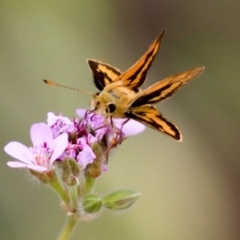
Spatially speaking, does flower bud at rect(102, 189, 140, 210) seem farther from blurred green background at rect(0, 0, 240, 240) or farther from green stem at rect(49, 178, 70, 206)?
blurred green background at rect(0, 0, 240, 240)

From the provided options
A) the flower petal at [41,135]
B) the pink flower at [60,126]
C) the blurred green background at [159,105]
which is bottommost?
the flower petal at [41,135]

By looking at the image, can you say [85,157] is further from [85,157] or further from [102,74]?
[102,74]

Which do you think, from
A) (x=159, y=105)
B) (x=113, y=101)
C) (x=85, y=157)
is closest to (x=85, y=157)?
(x=85, y=157)

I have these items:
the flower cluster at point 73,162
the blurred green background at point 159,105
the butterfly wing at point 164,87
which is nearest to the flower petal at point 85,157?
the flower cluster at point 73,162

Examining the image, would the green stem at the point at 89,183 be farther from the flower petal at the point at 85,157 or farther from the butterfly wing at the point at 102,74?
the butterfly wing at the point at 102,74

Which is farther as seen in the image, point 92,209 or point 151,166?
point 151,166

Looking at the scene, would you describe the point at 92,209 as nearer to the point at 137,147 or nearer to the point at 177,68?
the point at 137,147

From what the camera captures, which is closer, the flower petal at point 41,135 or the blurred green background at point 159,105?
the flower petal at point 41,135

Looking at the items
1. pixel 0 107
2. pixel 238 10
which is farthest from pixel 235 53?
pixel 0 107
